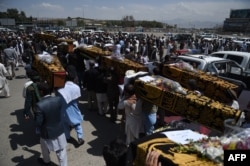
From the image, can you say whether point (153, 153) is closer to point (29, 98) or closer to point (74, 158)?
point (74, 158)

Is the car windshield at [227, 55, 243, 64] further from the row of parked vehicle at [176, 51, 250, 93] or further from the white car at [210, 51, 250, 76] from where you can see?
the row of parked vehicle at [176, 51, 250, 93]

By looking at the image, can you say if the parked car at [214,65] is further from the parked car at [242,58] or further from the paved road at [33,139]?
the paved road at [33,139]

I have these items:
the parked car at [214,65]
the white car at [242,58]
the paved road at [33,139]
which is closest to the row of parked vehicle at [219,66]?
the parked car at [214,65]

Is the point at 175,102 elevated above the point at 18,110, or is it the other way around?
the point at 175,102

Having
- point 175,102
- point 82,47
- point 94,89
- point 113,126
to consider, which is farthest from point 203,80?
point 82,47

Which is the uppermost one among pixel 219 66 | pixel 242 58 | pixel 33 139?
pixel 242 58

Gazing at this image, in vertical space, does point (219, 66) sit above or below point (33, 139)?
above

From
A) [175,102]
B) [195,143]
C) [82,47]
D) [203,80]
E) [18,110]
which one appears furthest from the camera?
[82,47]

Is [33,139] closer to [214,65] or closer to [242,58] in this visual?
[214,65]

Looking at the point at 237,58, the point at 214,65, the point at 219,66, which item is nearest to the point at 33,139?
the point at 214,65

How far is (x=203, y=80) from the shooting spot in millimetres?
5898

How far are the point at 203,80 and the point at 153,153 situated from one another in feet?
13.1

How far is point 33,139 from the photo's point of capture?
6082 mm

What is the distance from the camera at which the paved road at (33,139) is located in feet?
17.1
